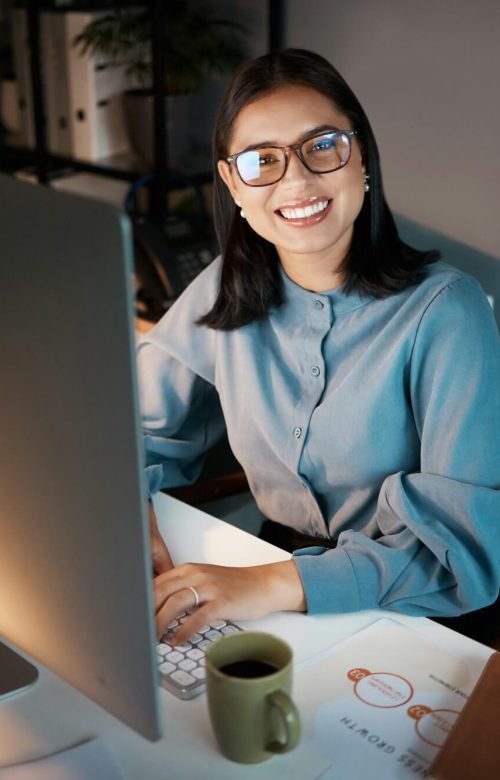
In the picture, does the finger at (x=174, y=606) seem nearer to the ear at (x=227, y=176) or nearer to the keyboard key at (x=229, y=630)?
the keyboard key at (x=229, y=630)

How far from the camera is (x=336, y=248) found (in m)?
1.47

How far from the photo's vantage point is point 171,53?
2721 millimetres

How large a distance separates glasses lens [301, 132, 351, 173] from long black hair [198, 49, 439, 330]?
1.9 inches

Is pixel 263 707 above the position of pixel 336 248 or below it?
below

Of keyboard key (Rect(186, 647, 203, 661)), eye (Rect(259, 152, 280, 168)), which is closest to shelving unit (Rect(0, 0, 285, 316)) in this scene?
eye (Rect(259, 152, 280, 168))

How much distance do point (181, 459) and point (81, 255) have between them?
102 centimetres

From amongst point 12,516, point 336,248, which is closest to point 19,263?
point 12,516

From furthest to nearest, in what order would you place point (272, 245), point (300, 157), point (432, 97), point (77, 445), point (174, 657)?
point (432, 97) → point (272, 245) → point (300, 157) → point (174, 657) → point (77, 445)

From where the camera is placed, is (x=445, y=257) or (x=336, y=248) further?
(x=445, y=257)

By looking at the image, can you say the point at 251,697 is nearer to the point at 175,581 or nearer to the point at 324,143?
the point at 175,581

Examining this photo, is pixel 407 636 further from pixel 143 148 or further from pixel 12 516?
pixel 143 148

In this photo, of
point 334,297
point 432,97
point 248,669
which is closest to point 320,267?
point 334,297

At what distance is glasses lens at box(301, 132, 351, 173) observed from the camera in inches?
54.9

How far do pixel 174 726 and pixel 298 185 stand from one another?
74 cm
